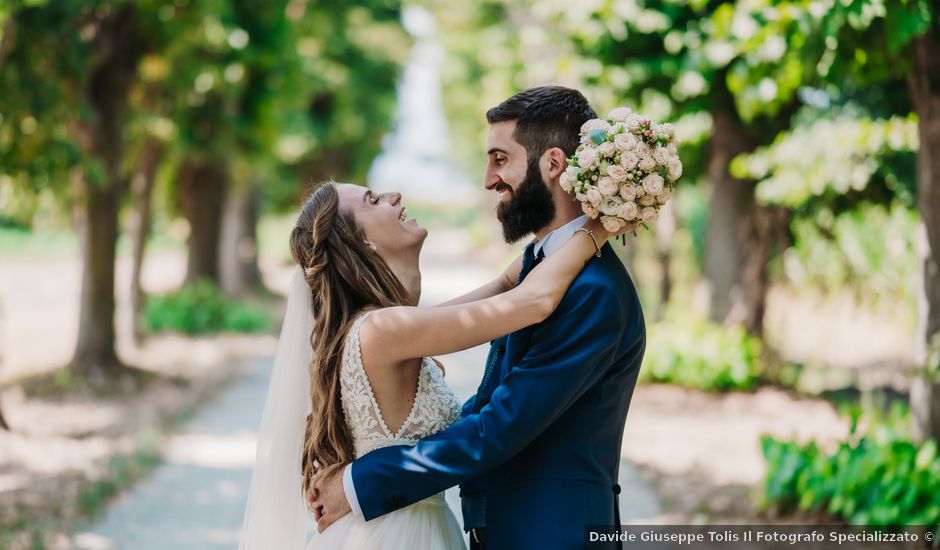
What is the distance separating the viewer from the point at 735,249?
509 inches

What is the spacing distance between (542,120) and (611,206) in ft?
1.24

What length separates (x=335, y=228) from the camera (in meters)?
3.13

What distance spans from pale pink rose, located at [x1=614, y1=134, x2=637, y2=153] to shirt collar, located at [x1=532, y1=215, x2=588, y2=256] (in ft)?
0.95

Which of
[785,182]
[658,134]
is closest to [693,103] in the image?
[785,182]

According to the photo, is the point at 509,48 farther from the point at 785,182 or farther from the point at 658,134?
the point at 658,134

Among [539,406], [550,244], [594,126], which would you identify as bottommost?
[539,406]

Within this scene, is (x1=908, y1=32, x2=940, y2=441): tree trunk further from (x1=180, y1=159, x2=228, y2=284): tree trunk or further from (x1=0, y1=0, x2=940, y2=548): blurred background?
(x1=180, y1=159, x2=228, y2=284): tree trunk

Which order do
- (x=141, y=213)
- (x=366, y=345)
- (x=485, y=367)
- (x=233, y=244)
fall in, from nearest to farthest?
(x=366, y=345)
(x=485, y=367)
(x=141, y=213)
(x=233, y=244)

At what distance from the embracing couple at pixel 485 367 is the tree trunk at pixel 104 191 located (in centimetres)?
970

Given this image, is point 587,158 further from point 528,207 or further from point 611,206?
point 528,207

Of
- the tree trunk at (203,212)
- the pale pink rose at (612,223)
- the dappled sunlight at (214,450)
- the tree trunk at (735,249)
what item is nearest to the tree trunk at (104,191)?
the dappled sunlight at (214,450)

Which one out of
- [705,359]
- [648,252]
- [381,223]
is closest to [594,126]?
[381,223]

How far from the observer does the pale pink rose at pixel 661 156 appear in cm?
276

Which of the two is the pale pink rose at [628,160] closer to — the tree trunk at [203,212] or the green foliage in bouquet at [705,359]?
the green foliage in bouquet at [705,359]
